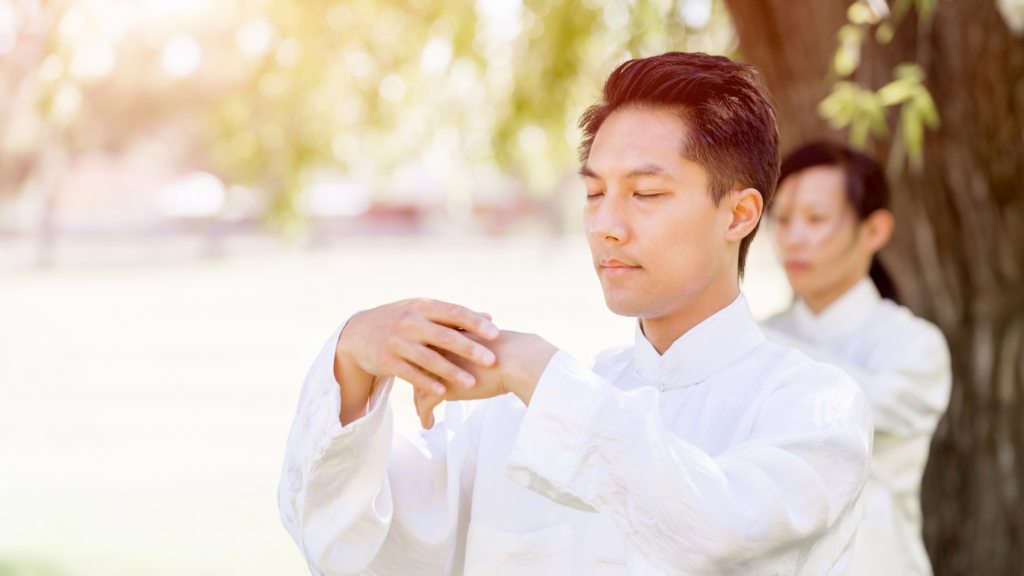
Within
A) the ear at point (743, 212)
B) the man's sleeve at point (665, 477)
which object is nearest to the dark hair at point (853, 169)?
the ear at point (743, 212)

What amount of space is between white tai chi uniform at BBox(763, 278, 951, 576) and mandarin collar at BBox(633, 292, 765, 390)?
1026mm

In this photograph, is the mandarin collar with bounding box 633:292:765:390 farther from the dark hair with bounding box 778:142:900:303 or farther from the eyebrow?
the dark hair with bounding box 778:142:900:303

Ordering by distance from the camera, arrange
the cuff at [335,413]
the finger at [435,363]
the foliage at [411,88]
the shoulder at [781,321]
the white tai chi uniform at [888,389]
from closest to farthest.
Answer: the finger at [435,363] → the cuff at [335,413] → the white tai chi uniform at [888,389] → the shoulder at [781,321] → the foliage at [411,88]

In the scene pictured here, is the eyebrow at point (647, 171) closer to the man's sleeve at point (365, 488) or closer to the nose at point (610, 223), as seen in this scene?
the nose at point (610, 223)

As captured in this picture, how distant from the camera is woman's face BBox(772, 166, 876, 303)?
2691 mm

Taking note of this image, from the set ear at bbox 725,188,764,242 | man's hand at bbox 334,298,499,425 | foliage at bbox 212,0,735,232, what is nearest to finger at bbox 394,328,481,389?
man's hand at bbox 334,298,499,425

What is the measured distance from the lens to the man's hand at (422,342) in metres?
1.19

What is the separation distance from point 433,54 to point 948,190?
10.7 ft

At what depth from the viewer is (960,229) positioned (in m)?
3.44

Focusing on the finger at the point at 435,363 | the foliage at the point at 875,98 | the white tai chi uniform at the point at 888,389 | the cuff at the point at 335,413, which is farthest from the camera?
the foliage at the point at 875,98

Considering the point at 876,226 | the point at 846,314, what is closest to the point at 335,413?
the point at 846,314

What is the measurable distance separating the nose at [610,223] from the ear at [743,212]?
20cm

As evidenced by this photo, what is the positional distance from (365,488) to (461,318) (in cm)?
39

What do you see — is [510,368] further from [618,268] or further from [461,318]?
[618,268]
